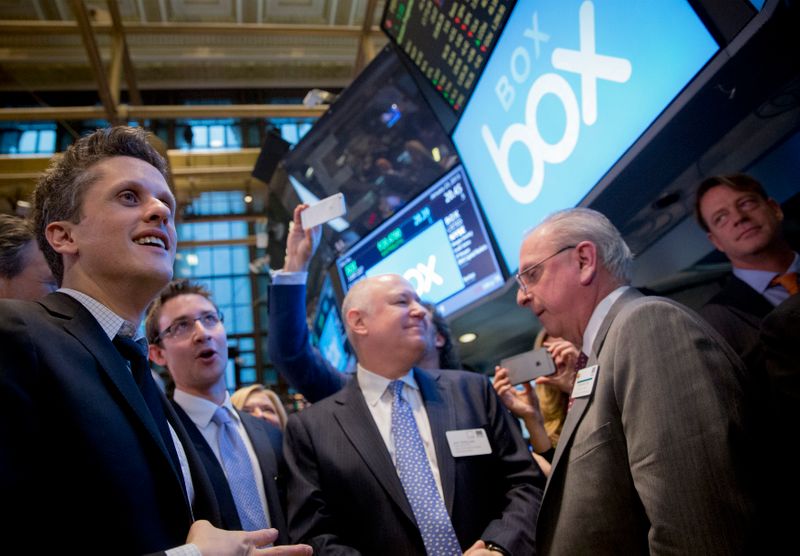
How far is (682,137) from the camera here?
74.0 inches

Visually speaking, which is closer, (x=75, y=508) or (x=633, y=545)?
(x=75, y=508)

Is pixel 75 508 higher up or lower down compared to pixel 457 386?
lower down

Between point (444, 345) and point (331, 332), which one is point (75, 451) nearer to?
point (444, 345)

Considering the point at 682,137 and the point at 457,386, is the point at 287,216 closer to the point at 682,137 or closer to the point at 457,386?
the point at 457,386

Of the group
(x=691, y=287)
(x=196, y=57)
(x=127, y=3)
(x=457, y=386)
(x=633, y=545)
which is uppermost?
(x=127, y=3)

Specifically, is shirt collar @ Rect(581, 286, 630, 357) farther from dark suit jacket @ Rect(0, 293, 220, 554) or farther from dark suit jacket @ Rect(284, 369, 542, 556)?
dark suit jacket @ Rect(0, 293, 220, 554)

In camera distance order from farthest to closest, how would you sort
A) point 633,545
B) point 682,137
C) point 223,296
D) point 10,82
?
point 223,296 < point 10,82 < point 682,137 < point 633,545

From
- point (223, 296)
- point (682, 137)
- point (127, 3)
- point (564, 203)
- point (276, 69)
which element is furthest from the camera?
point (223, 296)

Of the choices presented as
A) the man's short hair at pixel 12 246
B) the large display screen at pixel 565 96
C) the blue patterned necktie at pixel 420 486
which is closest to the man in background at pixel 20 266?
the man's short hair at pixel 12 246

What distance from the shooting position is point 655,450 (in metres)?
1.13

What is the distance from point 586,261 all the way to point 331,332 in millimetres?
2899

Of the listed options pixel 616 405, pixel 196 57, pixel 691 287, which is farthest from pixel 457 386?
pixel 196 57

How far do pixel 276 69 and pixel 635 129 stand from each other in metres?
3.96

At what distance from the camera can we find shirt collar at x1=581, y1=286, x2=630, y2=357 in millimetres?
1549
